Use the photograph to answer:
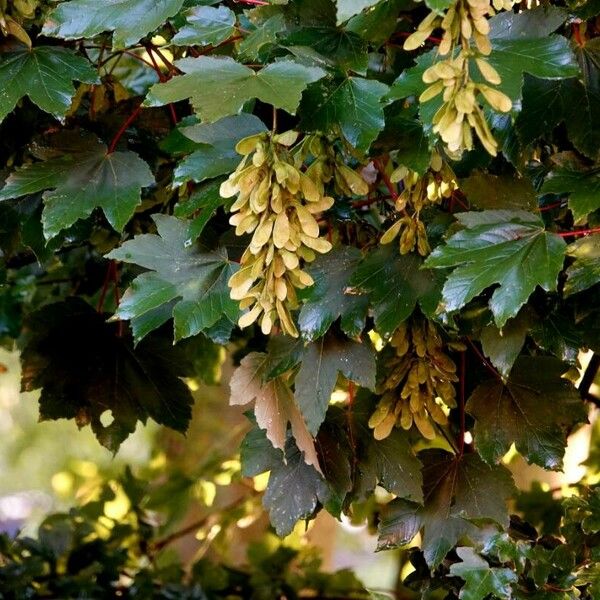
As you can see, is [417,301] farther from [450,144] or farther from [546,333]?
[450,144]

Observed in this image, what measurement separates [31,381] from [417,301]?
0.74 meters

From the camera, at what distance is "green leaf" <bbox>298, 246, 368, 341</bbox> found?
46.6 inches

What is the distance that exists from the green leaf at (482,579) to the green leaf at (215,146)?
1.88ft

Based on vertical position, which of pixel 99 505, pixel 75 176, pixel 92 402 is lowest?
pixel 99 505

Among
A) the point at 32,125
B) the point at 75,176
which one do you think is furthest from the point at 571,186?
the point at 32,125

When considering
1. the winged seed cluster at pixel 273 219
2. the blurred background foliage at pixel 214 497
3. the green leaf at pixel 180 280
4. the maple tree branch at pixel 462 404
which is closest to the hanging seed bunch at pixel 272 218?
the winged seed cluster at pixel 273 219

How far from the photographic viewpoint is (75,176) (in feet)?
4.27

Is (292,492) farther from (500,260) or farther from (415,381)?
(500,260)

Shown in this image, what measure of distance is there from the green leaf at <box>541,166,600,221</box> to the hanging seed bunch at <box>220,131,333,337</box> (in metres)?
0.28

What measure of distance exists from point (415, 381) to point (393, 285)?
149mm

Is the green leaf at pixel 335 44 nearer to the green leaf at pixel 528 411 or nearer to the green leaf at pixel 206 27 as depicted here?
the green leaf at pixel 206 27

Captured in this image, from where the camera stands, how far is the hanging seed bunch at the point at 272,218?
40.0 inches

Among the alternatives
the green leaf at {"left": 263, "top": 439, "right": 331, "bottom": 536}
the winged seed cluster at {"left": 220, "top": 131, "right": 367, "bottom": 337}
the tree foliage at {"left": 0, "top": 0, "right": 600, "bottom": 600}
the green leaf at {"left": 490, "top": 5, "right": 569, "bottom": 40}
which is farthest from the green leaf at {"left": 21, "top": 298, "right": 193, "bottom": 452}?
the green leaf at {"left": 490, "top": 5, "right": 569, "bottom": 40}

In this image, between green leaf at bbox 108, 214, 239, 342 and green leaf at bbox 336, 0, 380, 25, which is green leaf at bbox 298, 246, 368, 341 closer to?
green leaf at bbox 108, 214, 239, 342
